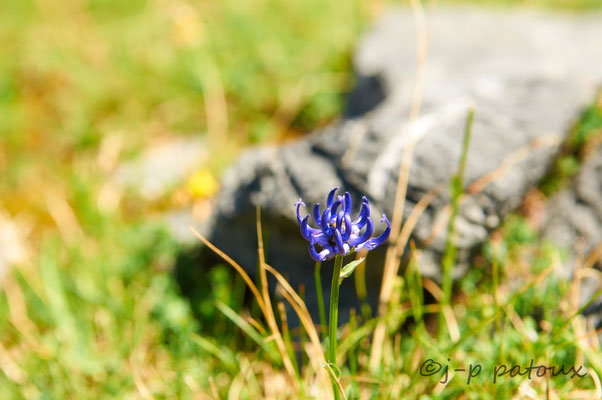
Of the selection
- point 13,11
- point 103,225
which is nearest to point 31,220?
point 103,225

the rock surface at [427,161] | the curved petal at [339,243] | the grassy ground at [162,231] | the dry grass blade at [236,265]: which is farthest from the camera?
the rock surface at [427,161]

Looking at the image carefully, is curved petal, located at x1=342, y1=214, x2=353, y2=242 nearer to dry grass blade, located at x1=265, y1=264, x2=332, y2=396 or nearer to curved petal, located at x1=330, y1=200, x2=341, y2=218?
curved petal, located at x1=330, y1=200, x2=341, y2=218

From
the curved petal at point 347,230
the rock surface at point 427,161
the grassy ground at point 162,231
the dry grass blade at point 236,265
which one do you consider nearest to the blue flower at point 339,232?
the curved petal at point 347,230

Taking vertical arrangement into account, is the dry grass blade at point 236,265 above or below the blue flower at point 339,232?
below

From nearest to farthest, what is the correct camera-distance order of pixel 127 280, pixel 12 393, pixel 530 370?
pixel 530 370
pixel 12 393
pixel 127 280

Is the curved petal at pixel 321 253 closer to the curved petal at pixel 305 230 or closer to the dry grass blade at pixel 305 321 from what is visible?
the curved petal at pixel 305 230

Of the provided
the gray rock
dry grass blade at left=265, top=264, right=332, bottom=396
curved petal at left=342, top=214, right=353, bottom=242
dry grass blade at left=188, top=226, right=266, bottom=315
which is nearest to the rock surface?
the gray rock

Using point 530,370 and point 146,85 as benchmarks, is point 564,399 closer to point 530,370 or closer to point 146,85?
point 530,370
